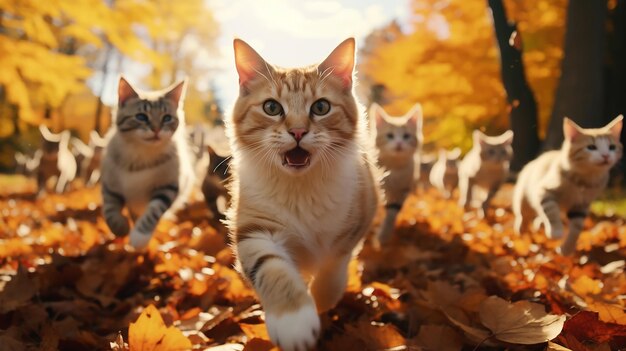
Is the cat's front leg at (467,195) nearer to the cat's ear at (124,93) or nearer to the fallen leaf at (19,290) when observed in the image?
the cat's ear at (124,93)

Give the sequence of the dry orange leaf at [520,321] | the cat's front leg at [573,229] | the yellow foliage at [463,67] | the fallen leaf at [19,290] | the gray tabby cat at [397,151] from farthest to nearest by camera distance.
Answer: the yellow foliage at [463,67], the gray tabby cat at [397,151], the cat's front leg at [573,229], the fallen leaf at [19,290], the dry orange leaf at [520,321]

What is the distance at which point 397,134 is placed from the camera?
5512mm

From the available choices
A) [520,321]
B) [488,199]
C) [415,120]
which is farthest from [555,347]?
[488,199]

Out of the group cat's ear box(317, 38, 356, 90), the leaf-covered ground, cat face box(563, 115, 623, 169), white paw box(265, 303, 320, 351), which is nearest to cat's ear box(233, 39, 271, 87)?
cat's ear box(317, 38, 356, 90)

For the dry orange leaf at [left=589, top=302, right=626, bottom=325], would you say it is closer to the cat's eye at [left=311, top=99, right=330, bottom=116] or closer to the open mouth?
the open mouth

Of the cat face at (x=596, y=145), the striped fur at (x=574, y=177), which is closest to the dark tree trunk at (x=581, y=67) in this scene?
the striped fur at (x=574, y=177)

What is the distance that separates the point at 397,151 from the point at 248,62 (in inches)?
128

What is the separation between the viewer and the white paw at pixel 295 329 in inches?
58.2

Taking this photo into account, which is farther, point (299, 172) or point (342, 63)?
point (342, 63)

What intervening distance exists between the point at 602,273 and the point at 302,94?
208cm

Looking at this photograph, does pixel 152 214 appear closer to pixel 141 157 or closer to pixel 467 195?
pixel 141 157

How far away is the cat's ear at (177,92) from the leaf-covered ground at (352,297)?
124cm

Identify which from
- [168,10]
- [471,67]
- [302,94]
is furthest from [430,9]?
[302,94]

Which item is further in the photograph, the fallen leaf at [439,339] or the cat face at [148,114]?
the cat face at [148,114]
